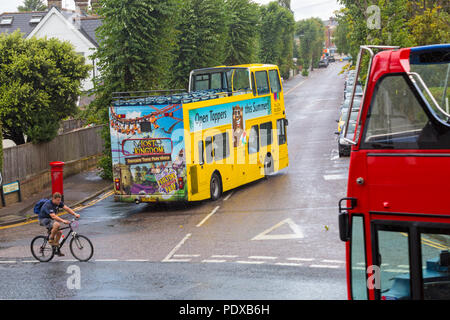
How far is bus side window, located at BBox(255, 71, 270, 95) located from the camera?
25.9 metres

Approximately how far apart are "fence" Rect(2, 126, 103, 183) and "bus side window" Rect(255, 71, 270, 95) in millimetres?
10035

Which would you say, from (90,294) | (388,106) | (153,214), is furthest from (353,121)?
(388,106)

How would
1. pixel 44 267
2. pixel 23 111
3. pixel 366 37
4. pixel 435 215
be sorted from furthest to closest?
pixel 366 37 < pixel 23 111 < pixel 44 267 < pixel 435 215

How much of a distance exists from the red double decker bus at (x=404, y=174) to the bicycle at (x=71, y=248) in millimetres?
9488

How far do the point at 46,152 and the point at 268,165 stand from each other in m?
10.1

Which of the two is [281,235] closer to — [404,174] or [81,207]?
[81,207]

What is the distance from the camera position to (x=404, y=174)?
6934mm

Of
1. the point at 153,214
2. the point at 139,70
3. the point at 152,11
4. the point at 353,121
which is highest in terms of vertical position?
the point at 152,11

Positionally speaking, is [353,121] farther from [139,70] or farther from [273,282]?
[273,282]

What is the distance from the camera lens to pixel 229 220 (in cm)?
1947

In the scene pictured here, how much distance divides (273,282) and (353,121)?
1951 cm

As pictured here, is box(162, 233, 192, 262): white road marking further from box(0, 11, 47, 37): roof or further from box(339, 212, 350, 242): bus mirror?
box(0, 11, 47, 37): roof

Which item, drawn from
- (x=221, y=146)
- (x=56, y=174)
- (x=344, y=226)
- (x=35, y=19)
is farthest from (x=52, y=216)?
(x=35, y=19)

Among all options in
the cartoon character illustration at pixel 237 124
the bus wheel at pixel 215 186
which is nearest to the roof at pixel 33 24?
the cartoon character illustration at pixel 237 124
